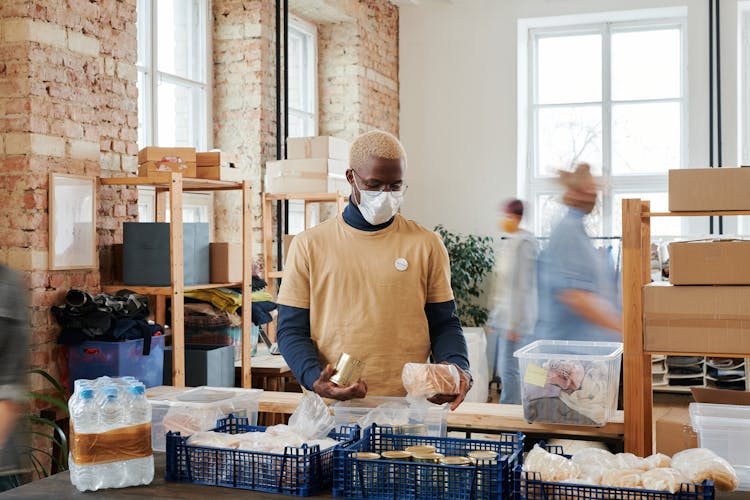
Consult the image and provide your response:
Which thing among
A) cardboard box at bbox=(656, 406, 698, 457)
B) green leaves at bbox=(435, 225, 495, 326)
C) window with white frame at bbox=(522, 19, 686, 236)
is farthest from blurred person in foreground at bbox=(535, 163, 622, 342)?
window with white frame at bbox=(522, 19, 686, 236)

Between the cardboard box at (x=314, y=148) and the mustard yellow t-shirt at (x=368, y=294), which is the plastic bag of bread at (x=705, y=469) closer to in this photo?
the mustard yellow t-shirt at (x=368, y=294)

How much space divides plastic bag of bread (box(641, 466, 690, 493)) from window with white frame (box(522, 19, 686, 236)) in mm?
6080

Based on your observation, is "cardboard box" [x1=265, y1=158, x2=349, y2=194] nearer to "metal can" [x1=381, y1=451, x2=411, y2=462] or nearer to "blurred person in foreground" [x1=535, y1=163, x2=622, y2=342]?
"blurred person in foreground" [x1=535, y1=163, x2=622, y2=342]

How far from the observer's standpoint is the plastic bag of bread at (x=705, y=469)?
1.63m

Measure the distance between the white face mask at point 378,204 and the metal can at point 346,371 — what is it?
16.2 inches

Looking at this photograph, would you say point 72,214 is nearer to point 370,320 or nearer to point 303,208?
point 370,320

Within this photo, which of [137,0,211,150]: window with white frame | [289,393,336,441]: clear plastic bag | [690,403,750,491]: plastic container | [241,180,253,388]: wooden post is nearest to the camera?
[289,393,336,441]: clear plastic bag

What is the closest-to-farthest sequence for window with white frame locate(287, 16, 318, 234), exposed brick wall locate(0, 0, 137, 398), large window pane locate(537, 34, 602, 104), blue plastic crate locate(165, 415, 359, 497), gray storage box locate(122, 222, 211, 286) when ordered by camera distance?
1. blue plastic crate locate(165, 415, 359, 497)
2. exposed brick wall locate(0, 0, 137, 398)
3. gray storage box locate(122, 222, 211, 286)
4. window with white frame locate(287, 16, 318, 234)
5. large window pane locate(537, 34, 602, 104)

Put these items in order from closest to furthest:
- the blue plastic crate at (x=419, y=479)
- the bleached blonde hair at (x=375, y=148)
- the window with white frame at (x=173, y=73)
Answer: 1. the blue plastic crate at (x=419, y=479)
2. the bleached blonde hair at (x=375, y=148)
3. the window with white frame at (x=173, y=73)

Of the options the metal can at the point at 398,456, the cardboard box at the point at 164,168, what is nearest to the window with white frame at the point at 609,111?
the cardboard box at the point at 164,168

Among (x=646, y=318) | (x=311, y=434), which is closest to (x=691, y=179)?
(x=646, y=318)

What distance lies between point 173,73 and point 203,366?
204cm

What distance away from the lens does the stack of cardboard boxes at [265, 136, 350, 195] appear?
568 cm

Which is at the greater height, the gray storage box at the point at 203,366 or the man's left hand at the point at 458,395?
the man's left hand at the point at 458,395
